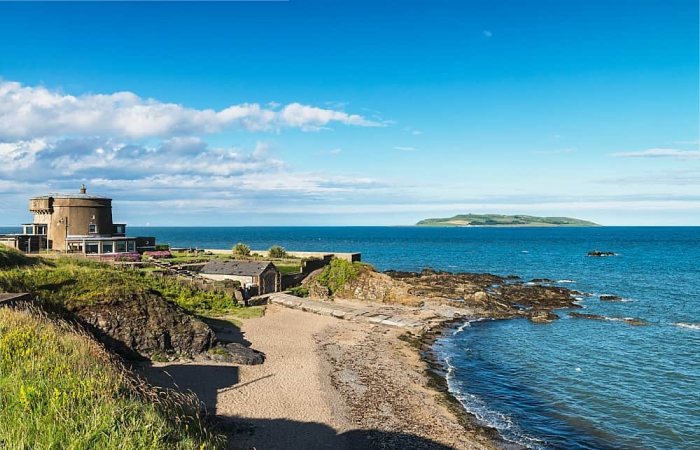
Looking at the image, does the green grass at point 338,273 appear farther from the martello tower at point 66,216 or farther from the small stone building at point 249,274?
the martello tower at point 66,216

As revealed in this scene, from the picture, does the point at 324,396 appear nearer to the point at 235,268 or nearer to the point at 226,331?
the point at 226,331

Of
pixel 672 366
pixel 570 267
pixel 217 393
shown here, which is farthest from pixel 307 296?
pixel 570 267

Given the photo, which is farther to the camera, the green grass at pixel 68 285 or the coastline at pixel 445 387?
the green grass at pixel 68 285

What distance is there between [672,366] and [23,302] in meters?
38.6

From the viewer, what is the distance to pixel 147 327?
28688 millimetres

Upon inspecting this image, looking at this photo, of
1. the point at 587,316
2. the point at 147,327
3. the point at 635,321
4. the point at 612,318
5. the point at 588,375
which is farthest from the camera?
the point at 587,316

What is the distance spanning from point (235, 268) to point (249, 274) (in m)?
2.18

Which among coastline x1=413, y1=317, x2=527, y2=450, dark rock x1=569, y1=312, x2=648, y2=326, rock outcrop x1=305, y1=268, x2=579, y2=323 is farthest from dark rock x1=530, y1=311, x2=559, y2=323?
coastline x1=413, y1=317, x2=527, y2=450

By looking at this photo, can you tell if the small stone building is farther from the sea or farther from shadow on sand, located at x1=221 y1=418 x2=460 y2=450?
shadow on sand, located at x1=221 y1=418 x2=460 y2=450

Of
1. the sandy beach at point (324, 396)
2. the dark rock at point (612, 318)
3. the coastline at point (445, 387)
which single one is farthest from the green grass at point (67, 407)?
the dark rock at point (612, 318)

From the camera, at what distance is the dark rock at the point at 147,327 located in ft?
91.2

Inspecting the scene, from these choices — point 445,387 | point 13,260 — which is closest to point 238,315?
point 13,260

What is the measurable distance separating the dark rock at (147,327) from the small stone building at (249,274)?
18.2m

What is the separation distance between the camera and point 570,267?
324 ft
